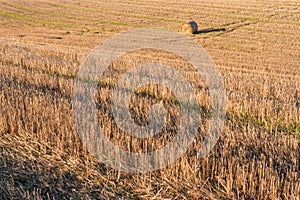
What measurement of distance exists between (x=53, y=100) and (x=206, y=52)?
11464 millimetres

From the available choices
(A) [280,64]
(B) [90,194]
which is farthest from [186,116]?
(A) [280,64]

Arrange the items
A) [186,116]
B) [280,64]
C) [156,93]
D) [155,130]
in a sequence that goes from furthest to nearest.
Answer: [280,64] < [156,93] < [186,116] < [155,130]

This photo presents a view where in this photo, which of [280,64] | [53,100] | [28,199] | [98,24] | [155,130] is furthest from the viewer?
[98,24]

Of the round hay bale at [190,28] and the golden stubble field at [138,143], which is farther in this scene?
the round hay bale at [190,28]

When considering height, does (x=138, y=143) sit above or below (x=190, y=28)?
above

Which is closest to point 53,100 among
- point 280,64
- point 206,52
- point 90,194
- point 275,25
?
point 90,194

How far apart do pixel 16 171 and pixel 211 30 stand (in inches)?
744

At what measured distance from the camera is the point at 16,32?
888 inches

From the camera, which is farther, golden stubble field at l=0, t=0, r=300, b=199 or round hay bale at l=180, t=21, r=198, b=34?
round hay bale at l=180, t=21, r=198, b=34

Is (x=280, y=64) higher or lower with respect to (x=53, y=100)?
lower

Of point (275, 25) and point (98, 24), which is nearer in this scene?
point (275, 25)

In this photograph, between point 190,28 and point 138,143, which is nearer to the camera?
point 138,143

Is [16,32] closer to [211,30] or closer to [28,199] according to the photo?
[211,30]

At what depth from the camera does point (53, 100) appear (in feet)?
22.1
